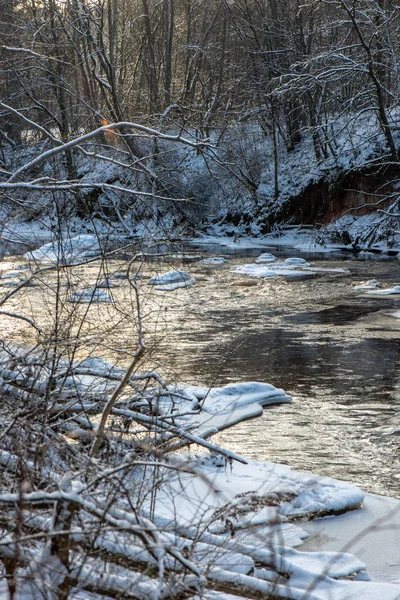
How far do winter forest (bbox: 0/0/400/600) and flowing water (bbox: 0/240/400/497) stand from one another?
40 millimetres

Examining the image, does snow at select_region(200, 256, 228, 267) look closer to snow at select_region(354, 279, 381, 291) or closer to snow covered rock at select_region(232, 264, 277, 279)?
snow covered rock at select_region(232, 264, 277, 279)

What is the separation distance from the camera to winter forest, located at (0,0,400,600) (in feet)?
10.8

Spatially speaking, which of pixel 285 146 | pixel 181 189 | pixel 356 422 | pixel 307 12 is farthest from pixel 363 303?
pixel 285 146

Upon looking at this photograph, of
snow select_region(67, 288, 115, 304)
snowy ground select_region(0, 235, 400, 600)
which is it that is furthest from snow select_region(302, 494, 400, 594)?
snow select_region(67, 288, 115, 304)

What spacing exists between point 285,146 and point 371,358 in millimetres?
20295

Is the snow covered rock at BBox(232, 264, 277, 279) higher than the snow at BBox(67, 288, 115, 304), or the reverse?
the snow at BBox(67, 288, 115, 304)

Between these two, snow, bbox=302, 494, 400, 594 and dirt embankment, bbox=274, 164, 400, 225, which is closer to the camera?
snow, bbox=302, 494, 400, 594

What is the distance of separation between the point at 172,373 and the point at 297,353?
3.12 m

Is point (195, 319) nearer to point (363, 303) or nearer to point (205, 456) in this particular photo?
point (363, 303)

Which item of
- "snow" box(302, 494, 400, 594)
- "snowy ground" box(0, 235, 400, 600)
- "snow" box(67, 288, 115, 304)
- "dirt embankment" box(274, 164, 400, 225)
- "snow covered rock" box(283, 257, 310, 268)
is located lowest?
"snow" box(302, 494, 400, 594)

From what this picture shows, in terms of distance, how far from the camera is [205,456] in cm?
658

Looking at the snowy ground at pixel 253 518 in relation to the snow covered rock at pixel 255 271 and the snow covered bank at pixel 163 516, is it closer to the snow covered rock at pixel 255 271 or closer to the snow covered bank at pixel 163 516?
the snow covered bank at pixel 163 516

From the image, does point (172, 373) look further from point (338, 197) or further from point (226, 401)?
point (338, 197)

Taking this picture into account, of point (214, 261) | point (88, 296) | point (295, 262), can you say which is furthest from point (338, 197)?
point (88, 296)
